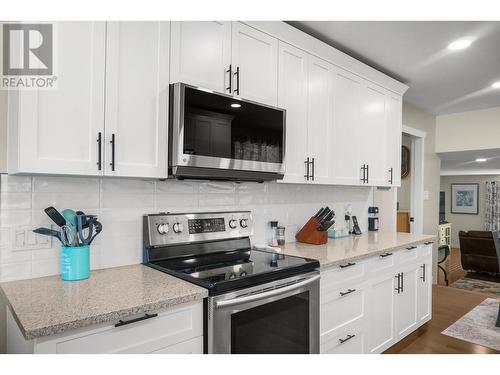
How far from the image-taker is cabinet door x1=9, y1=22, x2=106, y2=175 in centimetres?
129

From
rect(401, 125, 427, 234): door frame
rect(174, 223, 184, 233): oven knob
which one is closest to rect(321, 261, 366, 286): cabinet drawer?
rect(174, 223, 184, 233): oven knob

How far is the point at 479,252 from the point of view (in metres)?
5.99

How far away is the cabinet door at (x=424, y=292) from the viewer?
2.94m

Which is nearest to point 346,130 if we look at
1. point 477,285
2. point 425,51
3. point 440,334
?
point 425,51

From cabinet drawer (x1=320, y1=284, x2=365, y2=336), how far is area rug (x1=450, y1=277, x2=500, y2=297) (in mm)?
3773

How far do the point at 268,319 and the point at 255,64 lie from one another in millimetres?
1439

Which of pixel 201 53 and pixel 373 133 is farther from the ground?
pixel 201 53

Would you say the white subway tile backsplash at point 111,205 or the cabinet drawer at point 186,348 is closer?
the cabinet drawer at point 186,348

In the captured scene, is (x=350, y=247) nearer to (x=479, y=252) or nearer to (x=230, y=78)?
(x=230, y=78)

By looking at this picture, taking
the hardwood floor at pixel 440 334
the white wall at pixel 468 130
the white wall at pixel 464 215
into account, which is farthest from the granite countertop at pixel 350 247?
the white wall at pixel 464 215

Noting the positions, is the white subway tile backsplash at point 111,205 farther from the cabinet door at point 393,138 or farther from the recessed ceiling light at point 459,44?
the recessed ceiling light at point 459,44

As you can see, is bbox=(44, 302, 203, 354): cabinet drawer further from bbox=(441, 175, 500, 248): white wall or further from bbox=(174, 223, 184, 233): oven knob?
bbox=(441, 175, 500, 248): white wall

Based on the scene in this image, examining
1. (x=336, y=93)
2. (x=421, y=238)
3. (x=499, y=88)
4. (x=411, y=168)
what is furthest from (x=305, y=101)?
(x=411, y=168)

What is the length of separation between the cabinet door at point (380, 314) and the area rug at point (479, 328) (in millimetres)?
883
